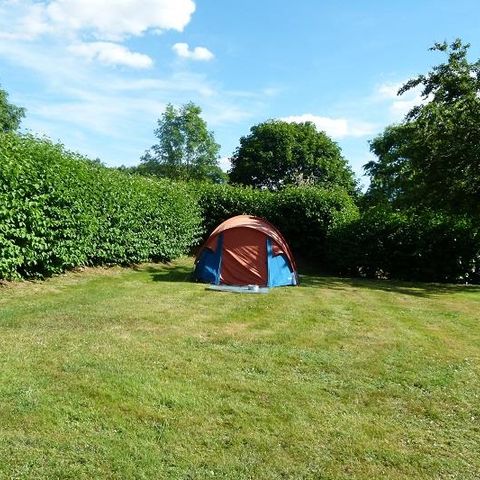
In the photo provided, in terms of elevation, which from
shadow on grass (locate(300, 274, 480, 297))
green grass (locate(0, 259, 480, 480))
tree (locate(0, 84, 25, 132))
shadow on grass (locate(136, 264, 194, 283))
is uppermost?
tree (locate(0, 84, 25, 132))

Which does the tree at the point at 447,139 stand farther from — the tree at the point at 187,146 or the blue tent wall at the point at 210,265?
the tree at the point at 187,146

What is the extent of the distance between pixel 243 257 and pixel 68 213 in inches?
187

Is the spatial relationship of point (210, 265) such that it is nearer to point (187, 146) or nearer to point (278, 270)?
point (278, 270)

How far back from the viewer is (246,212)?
24266 mm

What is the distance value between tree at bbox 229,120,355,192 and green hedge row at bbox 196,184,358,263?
19.0 meters

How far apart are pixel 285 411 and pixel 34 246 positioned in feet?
25.5

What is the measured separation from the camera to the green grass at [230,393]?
153 inches

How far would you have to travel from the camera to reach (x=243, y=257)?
46.1ft

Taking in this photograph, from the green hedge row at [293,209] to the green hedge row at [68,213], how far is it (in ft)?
20.1

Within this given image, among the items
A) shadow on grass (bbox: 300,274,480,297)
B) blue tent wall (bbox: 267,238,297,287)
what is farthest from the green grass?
shadow on grass (bbox: 300,274,480,297)

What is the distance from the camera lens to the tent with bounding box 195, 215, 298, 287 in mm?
13969

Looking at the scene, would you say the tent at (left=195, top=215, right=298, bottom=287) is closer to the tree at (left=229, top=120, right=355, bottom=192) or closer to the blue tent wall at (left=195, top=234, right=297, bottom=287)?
the blue tent wall at (left=195, top=234, right=297, bottom=287)

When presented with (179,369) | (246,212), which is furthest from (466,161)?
(179,369)

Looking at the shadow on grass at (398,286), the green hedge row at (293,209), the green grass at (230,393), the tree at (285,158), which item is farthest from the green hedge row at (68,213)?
the tree at (285,158)
